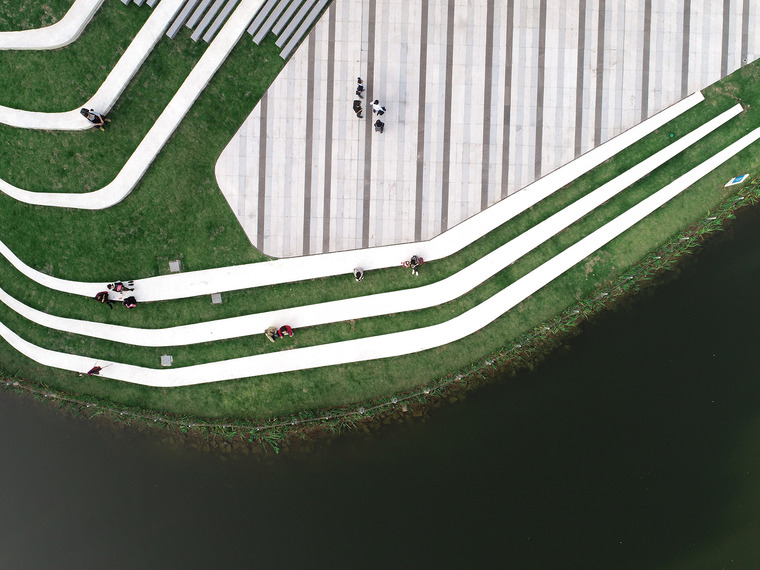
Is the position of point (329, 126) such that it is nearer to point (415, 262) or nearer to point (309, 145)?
point (309, 145)

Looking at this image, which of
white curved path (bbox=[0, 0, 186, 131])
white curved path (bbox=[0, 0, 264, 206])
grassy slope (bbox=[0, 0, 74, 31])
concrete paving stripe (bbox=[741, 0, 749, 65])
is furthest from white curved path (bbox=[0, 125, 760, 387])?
grassy slope (bbox=[0, 0, 74, 31])

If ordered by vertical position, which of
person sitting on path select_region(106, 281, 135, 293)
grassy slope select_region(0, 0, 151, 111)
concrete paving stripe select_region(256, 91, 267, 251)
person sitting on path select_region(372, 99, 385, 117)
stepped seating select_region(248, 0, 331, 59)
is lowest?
person sitting on path select_region(106, 281, 135, 293)

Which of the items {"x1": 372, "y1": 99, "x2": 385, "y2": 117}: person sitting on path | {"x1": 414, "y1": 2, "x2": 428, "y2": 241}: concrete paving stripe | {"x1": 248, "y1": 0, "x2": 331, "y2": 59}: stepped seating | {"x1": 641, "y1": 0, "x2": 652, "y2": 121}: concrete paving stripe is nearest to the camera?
{"x1": 372, "y1": 99, "x2": 385, "y2": 117}: person sitting on path

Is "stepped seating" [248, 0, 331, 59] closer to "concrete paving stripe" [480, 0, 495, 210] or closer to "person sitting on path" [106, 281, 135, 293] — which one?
"concrete paving stripe" [480, 0, 495, 210]

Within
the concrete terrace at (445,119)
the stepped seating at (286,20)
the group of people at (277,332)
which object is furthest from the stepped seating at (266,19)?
the group of people at (277,332)

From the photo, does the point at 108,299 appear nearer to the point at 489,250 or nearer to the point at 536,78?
the point at 489,250

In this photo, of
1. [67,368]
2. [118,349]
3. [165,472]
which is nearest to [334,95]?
[118,349]
